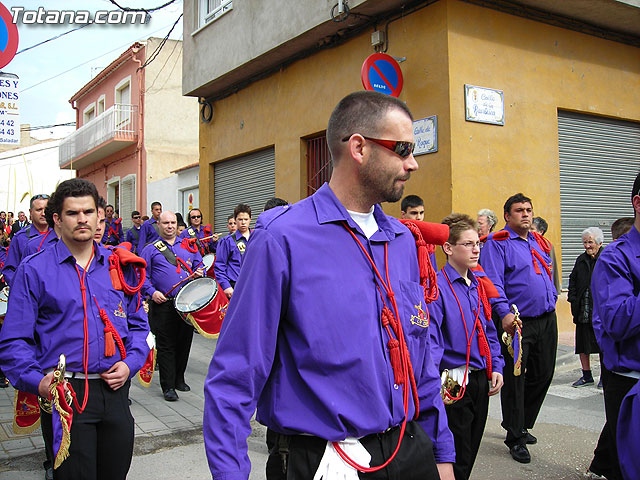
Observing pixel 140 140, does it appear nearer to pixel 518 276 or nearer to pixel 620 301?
pixel 518 276

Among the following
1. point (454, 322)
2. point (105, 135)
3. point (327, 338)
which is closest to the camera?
point (327, 338)

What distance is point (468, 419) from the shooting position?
13.2 ft

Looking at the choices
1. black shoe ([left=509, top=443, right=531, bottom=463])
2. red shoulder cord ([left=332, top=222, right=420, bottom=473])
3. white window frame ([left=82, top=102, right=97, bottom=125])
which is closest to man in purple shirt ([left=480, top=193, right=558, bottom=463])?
black shoe ([left=509, top=443, right=531, bottom=463])

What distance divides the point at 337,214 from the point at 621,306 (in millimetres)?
2033

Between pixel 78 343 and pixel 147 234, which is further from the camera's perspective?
pixel 147 234

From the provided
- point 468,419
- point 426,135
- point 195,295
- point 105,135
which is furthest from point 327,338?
point 105,135

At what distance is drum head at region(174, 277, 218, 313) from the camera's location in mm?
6598

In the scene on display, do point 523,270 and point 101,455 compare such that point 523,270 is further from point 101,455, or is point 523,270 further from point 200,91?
point 200,91

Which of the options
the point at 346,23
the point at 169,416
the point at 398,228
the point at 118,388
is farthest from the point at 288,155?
the point at 398,228

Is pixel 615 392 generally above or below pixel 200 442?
above

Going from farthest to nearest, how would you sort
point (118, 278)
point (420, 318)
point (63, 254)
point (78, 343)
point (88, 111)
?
1. point (88, 111)
2. point (118, 278)
3. point (63, 254)
4. point (78, 343)
5. point (420, 318)

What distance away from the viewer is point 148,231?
13.6 meters

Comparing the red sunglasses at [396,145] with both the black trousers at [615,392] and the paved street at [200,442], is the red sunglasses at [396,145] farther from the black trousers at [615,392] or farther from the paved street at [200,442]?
the paved street at [200,442]

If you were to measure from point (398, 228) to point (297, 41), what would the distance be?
384 inches
